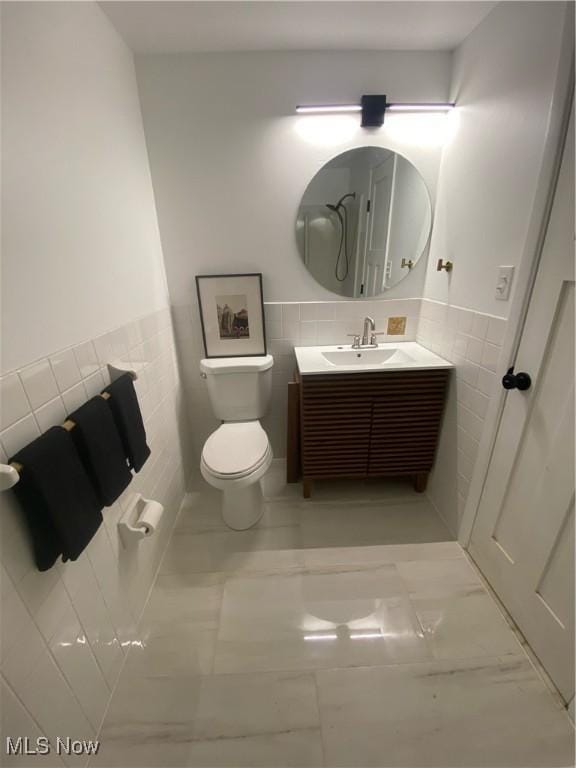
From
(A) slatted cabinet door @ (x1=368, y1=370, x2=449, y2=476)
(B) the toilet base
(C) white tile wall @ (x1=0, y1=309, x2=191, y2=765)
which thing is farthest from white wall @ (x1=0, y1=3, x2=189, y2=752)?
(A) slatted cabinet door @ (x1=368, y1=370, x2=449, y2=476)

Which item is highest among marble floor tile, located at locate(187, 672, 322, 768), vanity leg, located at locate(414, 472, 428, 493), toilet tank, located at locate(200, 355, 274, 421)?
toilet tank, located at locate(200, 355, 274, 421)

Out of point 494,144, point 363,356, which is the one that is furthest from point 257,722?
point 494,144

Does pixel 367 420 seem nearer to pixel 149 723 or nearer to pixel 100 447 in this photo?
pixel 100 447

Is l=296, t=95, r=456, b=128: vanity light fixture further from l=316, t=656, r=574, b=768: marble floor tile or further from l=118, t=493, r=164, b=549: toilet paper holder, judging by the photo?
l=316, t=656, r=574, b=768: marble floor tile

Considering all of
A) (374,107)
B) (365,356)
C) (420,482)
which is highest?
(374,107)

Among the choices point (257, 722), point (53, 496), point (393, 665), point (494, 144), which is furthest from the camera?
point (494, 144)

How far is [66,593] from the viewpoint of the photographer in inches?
31.4

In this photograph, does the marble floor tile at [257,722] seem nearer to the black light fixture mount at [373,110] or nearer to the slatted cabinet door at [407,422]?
the slatted cabinet door at [407,422]

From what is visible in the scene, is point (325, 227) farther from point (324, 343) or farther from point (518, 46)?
point (518, 46)

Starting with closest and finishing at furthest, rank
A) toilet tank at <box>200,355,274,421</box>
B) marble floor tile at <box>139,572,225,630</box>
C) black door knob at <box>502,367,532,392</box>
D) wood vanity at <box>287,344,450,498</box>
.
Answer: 1. black door knob at <box>502,367,532,392</box>
2. marble floor tile at <box>139,572,225,630</box>
3. wood vanity at <box>287,344,450,498</box>
4. toilet tank at <box>200,355,274,421</box>

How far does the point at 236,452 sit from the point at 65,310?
89 cm

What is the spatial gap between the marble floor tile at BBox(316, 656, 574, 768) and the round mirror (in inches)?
65.6

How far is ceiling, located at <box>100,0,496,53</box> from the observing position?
109 centimetres

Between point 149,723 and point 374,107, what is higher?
point 374,107
